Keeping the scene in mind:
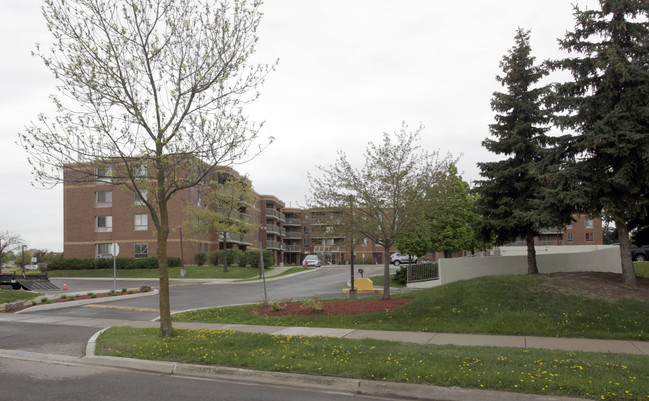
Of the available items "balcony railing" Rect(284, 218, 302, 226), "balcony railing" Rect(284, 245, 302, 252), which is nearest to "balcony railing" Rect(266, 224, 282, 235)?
"balcony railing" Rect(284, 245, 302, 252)

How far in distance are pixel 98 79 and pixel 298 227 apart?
8524 cm

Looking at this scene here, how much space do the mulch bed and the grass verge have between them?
14.4 ft

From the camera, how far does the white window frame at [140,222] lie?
4884 cm

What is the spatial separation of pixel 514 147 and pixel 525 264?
621cm

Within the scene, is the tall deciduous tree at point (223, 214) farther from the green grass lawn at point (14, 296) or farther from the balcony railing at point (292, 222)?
the balcony railing at point (292, 222)

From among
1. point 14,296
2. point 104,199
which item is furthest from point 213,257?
point 14,296

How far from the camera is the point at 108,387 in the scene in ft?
24.0

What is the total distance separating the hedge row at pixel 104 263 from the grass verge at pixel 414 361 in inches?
1437

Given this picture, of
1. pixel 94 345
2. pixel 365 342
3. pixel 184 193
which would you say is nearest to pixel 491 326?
pixel 365 342

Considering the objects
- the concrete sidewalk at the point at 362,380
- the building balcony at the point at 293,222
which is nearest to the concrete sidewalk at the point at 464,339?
the concrete sidewalk at the point at 362,380

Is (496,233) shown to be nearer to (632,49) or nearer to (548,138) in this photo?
(548,138)

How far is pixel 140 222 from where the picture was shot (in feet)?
161

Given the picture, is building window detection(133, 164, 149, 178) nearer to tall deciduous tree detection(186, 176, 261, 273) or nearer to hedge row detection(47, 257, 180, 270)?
tall deciduous tree detection(186, 176, 261, 273)

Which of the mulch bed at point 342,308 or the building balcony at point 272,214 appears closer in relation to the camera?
the mulch bed at point 342,308
